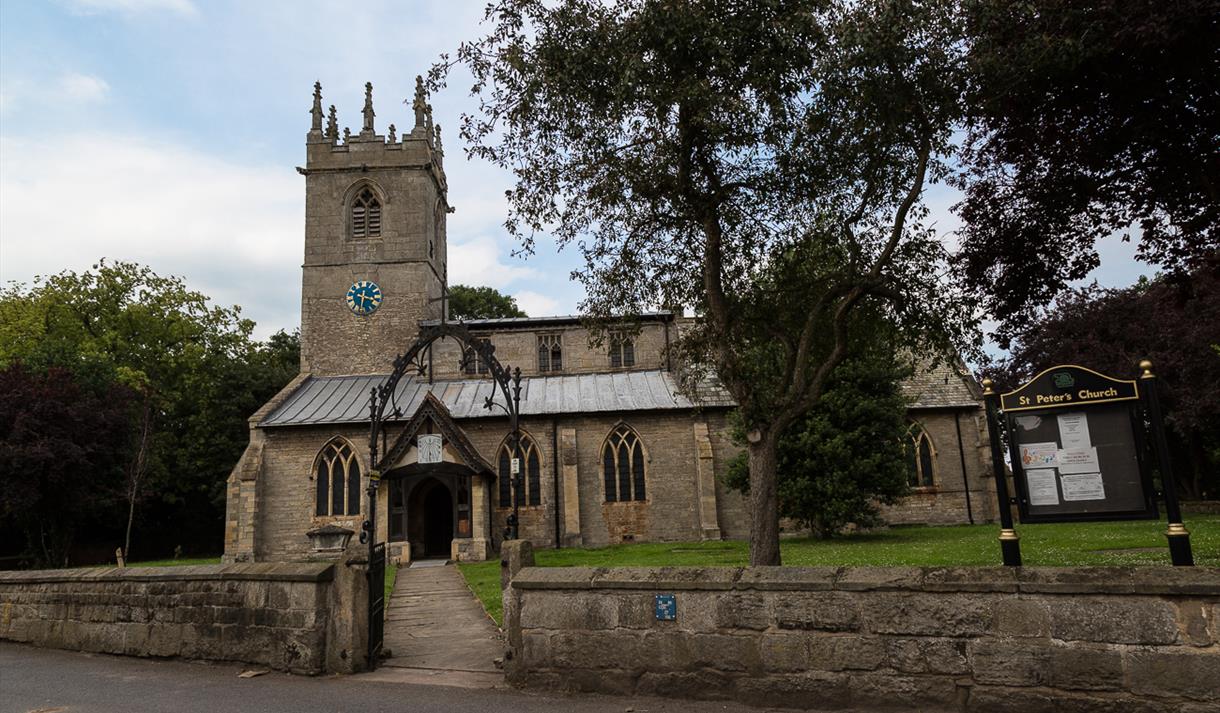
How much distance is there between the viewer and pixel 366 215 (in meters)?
33.9

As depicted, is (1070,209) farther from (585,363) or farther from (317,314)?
(317,314)

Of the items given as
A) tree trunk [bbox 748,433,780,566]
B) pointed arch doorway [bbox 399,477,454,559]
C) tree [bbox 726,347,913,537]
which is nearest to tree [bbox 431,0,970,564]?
tree trunk [bbox 748,433,780,566]

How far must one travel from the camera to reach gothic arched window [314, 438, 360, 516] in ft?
89.0

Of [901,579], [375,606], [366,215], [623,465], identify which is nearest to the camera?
[901,579]

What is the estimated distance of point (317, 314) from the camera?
32.5 m

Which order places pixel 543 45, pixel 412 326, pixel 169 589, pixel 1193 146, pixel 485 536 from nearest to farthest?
pixel 1193 146, pixel 169 589, pixel 543 45, pixel 485 536, pixel 412 326

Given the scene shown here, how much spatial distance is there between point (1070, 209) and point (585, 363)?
2389cm

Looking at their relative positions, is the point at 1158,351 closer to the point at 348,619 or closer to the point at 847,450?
the point at 847,450

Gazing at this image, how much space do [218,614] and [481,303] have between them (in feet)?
136

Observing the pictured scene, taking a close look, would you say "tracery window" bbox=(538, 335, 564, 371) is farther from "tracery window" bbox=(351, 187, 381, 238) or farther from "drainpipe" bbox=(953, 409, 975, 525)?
"drainpipe" bbox=(953, 409, 975, 525)

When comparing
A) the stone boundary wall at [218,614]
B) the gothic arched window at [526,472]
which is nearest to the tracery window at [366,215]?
the gothic arched window at [526,472]

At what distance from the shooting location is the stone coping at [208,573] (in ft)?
26.7

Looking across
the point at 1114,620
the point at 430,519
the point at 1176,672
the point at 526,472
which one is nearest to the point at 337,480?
the point at 430,519

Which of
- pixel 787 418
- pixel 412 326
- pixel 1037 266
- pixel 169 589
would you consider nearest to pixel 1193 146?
pixel 1037 266
